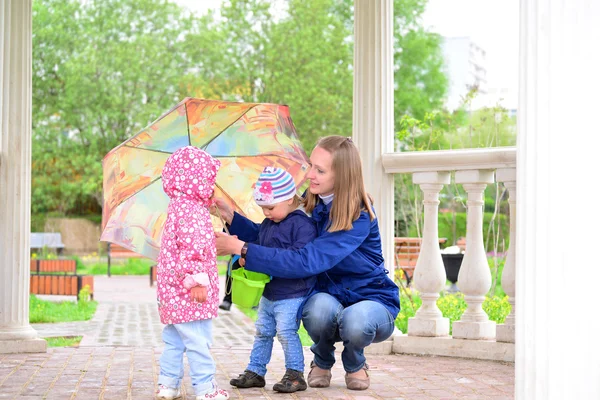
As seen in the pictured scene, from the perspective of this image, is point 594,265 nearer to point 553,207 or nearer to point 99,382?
point 553,207

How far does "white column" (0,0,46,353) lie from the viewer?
5488 mm

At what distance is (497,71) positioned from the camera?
35.7m

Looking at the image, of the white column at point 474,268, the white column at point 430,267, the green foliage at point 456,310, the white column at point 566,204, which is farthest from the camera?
the green foliage at point 456,310

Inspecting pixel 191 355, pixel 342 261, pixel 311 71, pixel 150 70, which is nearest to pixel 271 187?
pixel 342 261

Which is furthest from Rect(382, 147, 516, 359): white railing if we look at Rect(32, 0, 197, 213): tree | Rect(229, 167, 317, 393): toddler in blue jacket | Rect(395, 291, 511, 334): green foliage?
Rect(32, 0, 197, 213): tree

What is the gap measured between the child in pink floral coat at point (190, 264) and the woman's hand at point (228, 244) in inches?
3.3

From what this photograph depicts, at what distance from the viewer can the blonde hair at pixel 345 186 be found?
156 inches

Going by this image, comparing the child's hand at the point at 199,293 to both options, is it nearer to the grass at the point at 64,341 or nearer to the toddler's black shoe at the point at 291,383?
the toddler's black shoe at the point at 291,383

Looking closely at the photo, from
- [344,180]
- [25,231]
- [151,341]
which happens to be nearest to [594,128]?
[344,180]

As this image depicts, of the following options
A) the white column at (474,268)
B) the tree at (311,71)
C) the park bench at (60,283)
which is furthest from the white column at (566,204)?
the tree at (311,71)

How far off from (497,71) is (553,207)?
35021 millimetres

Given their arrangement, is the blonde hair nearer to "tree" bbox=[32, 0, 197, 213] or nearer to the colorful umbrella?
the colorful umbrella

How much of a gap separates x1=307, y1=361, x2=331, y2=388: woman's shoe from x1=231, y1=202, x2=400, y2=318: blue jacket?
1.20 feet

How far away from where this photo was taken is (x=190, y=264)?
361 centimetres
